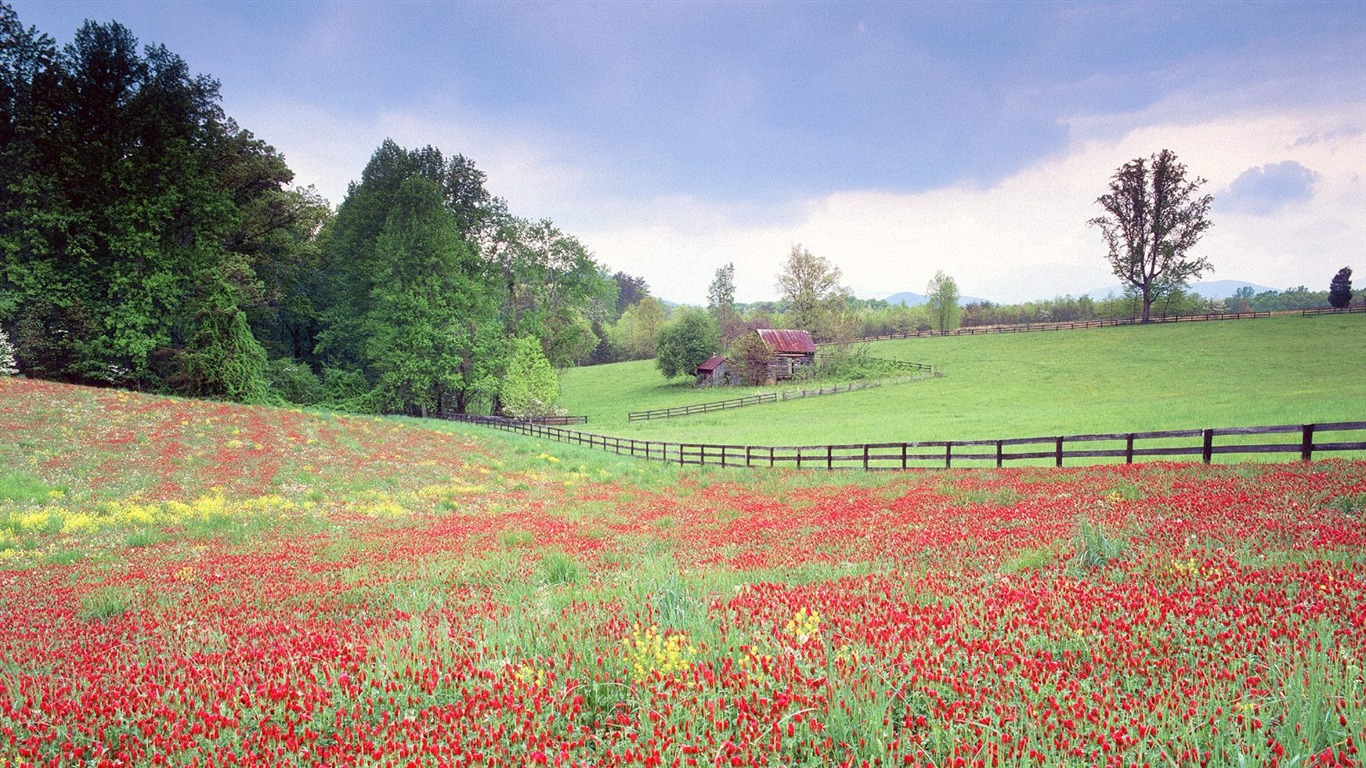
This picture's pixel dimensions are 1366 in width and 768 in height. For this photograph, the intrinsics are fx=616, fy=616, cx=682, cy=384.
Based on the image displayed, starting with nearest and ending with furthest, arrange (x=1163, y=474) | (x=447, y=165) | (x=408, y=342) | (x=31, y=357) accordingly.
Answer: (x=1163, y=474), (x=31, y=357), (x=408, y=342), (x=447, y=165)

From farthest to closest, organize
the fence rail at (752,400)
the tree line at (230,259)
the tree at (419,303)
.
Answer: the fence rail at (752,400), the tree at (419,303), the tree line at (230,259)

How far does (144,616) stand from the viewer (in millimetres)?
6359

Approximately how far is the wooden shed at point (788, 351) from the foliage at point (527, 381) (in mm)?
31783

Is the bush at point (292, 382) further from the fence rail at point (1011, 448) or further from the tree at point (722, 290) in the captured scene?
the tree at point (722, 290)

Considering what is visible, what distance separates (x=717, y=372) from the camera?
7581 cm

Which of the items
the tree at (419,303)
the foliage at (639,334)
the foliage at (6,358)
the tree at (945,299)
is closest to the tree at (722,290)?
the foliage at (639,334)

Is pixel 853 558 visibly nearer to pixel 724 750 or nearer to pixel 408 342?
pixel 724 750

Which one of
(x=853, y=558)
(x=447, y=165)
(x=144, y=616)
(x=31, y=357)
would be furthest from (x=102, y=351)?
(x=853, y=558)

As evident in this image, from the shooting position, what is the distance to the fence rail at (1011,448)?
14.6 meters

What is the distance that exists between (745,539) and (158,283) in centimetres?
3972

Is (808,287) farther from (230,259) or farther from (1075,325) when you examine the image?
(230,259)

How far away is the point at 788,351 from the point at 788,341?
142 cm

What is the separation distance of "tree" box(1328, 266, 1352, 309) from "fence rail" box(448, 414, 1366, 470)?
244 feet

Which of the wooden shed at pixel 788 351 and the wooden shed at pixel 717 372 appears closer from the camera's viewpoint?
the wooden shed at pixel 788 351
